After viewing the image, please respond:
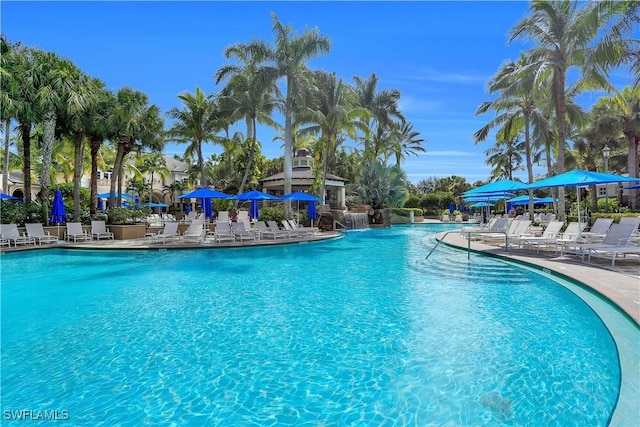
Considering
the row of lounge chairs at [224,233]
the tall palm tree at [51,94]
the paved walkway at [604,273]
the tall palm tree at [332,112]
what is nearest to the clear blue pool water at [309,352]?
the paved walkway at [604,273]

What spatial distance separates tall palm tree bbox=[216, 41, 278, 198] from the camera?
2156 centimetres

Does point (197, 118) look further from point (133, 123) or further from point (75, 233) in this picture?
point (75, 233)

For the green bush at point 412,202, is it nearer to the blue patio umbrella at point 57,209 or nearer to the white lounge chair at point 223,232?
the white lounge chair at point 223,232

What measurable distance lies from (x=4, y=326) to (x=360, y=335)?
5.71 m

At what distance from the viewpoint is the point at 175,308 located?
6777 millimetres

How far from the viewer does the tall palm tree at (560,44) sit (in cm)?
1498

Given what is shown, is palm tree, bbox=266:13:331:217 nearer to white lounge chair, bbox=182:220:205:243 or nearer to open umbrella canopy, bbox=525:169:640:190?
white lounge chair, bbox=182:220:205:243

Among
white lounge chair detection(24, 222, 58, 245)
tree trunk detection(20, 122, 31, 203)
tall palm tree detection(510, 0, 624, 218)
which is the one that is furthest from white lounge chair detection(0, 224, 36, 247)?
tall palm tree detection(510, 0, 624, 218)

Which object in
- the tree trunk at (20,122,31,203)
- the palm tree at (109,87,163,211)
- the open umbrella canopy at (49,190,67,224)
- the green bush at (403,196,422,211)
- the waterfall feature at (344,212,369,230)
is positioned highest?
the palm tree at (109,87,163,211)

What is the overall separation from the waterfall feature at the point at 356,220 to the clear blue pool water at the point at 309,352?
18548 mm

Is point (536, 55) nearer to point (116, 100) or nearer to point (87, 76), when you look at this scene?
point (116, 100)

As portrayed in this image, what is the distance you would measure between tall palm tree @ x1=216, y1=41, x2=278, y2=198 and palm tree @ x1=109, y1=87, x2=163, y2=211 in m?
4.86

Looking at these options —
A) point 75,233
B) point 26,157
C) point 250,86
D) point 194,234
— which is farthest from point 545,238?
point 26,157

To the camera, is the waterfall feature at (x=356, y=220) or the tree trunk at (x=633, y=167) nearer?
the tree trunk at (x=633, y=167)
